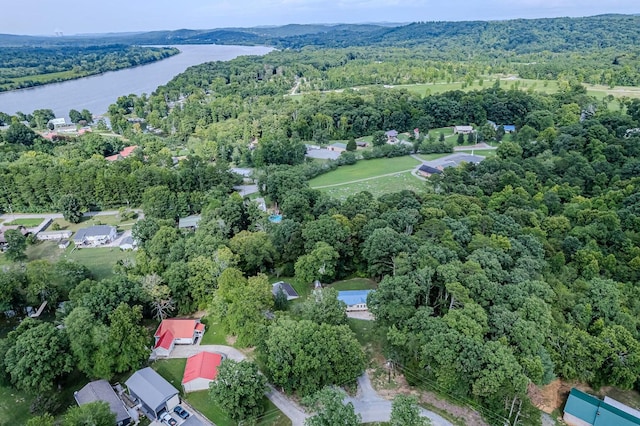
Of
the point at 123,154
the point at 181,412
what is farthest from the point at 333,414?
the point at 123,154

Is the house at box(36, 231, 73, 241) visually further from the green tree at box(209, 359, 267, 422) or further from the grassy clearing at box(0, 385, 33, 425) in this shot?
the green tree at box(209, 359, 267, 422)

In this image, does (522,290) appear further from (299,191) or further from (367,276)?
(299,191)

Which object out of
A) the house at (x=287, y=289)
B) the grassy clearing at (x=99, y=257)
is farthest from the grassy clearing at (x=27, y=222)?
the house at (x=287, y=289)

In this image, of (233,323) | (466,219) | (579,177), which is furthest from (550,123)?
(233,323)

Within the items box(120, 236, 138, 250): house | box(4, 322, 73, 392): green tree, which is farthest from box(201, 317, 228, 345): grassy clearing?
box(120, 236, 138, 250): house

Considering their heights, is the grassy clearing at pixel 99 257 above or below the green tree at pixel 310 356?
below

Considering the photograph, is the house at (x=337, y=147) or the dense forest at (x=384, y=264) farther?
the house at (x=337, y=147)

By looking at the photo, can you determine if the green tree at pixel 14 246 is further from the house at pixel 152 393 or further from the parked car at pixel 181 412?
the parked car at pixel 181 412

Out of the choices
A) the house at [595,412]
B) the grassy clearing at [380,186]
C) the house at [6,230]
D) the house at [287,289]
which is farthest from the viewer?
the grassy clearing at [380,186]
